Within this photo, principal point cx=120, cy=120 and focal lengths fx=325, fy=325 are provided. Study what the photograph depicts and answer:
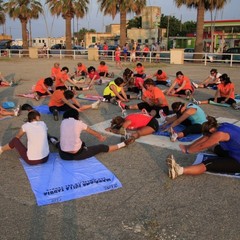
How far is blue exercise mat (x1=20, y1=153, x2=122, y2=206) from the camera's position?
4.54 metres

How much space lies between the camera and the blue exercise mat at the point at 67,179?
14.9ft

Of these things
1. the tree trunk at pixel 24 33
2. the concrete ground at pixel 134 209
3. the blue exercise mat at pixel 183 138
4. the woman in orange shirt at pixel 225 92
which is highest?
the tree trunk at pixel 24 33

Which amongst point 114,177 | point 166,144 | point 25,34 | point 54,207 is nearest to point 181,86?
point 166,144

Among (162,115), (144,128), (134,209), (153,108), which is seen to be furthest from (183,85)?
(134,209)

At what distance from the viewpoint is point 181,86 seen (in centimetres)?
1173

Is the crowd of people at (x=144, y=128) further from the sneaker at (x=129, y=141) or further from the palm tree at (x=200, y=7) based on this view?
the palm tree at (x=200, y=7)

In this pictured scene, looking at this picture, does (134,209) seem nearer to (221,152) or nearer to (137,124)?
(221,152)

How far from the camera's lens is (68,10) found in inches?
1414

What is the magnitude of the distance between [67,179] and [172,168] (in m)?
1.62

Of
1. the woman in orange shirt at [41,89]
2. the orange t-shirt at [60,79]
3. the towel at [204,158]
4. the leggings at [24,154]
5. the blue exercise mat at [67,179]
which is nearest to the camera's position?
the blue exercise mat at [67,179]

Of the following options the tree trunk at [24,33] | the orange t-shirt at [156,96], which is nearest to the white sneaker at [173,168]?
the orange t-shirt at [156,96]

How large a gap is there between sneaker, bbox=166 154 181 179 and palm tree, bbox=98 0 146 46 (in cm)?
2865

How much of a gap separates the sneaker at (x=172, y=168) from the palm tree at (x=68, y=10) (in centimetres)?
3311

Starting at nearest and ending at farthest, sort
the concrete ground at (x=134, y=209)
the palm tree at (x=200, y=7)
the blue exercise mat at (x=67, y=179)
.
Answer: the concrete ground at (x=134, y=209) < the blue exercise mat at (x=67, y=179) < the palm tree at (x=200, y=7)
